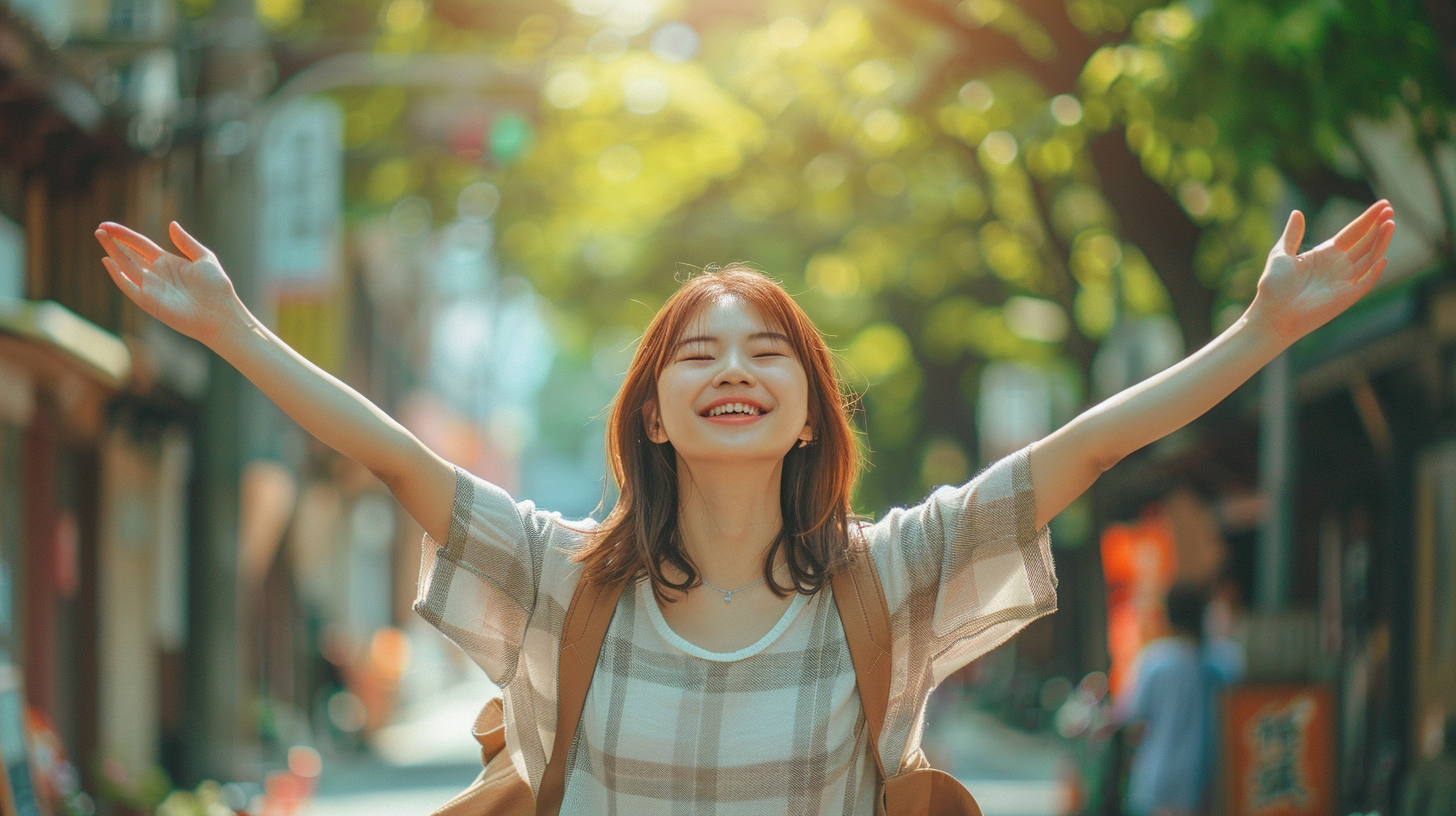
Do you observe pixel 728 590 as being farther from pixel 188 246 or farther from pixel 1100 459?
pixel 188 246

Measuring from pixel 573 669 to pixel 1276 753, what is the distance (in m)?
6.44

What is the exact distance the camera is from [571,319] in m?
23.1

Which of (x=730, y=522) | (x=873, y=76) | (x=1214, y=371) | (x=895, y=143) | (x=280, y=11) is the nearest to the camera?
(x=1214, y=371)

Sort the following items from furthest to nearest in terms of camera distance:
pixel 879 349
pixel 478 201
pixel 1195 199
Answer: pixel 879 349, pixel 478 201, pixel 1195 199

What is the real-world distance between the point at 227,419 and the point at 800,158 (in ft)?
19.6

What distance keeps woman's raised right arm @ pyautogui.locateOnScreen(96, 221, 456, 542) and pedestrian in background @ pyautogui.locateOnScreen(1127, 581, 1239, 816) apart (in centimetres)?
629

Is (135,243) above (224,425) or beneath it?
above

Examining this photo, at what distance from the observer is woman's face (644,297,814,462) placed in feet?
8.93

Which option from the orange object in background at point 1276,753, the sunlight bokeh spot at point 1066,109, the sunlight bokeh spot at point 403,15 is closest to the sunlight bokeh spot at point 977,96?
the sunlight bokeh spot at point 1066,109

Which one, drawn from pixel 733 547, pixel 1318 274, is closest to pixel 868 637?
pixel 733 547

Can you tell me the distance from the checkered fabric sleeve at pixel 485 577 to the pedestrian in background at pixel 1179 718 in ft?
20.0

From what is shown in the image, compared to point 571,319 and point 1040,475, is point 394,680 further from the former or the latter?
point 1040,475

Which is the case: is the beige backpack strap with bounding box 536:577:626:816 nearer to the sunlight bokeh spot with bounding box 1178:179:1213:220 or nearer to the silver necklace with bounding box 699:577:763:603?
the silver necklace with bounding box 699:577:763:603

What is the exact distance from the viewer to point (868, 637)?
263 centimetres
